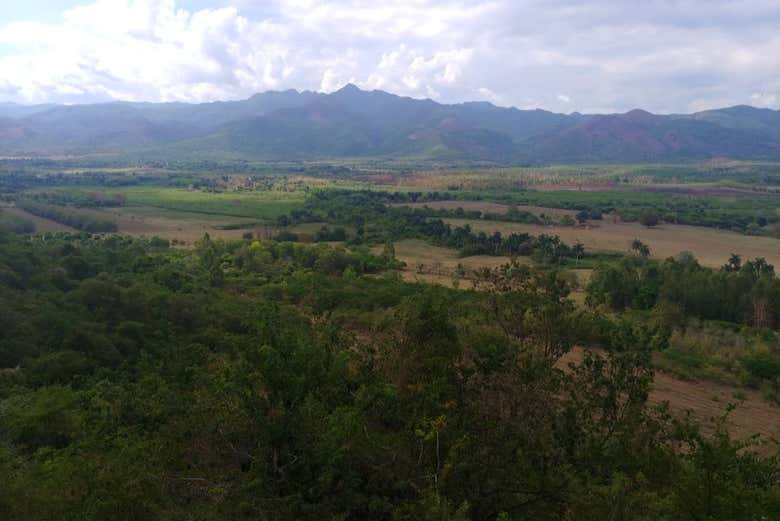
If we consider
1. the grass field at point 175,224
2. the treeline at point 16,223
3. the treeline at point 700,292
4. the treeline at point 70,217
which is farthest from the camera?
the grass field at point 175,224

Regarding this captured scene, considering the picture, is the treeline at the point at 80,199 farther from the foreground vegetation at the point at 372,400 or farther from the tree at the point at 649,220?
the tree at the point at 649,220

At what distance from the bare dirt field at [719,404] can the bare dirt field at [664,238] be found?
34.9 m

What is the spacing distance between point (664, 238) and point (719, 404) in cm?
5311

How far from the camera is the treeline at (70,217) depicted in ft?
240

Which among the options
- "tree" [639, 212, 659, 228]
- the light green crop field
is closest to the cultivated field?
the light green crop field

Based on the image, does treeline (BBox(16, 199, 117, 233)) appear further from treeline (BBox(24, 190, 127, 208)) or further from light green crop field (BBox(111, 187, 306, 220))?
light green crop field (BBox(111, 187, 306, 220))

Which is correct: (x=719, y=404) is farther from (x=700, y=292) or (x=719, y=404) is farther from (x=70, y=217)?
(x=70, y=217)

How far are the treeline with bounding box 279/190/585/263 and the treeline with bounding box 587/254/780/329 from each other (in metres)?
14.7

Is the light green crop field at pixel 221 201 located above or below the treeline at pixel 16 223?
below

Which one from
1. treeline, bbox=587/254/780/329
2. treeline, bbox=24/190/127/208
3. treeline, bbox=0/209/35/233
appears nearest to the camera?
treeline, bbox=587/254/780/329

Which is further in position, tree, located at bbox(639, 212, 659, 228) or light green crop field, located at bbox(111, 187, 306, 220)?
light green crop field, located at bbox(111, 187, 306, 220)

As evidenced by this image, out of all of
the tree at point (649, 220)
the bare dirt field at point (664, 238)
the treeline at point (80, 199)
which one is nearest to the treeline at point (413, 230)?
the bare dirt field at point (664, 238)

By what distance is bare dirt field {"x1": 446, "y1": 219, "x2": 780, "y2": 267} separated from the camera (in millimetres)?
65875

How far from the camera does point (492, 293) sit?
2005 cm
